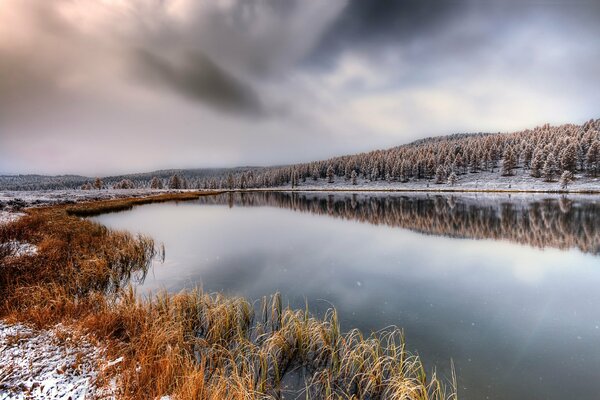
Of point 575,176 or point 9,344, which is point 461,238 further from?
point 575,176

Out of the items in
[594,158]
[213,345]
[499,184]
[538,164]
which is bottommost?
[499,184]

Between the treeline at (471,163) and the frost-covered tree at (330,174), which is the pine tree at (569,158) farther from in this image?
the frost-covered tree at (330,174)

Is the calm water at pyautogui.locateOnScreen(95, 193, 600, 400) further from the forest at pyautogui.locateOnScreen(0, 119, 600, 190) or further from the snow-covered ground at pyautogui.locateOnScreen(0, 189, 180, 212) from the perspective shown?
the forest at pyautogui.locateOnScreen(0, 119, 600, 190)

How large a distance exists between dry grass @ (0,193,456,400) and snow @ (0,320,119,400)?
1.07 ft

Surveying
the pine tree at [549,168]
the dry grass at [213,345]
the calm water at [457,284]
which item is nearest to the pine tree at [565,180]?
the pine tree at [549,168]

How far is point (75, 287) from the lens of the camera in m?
9.80

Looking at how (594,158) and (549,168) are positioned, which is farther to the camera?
(594,158)

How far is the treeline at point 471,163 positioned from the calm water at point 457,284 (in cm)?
8152

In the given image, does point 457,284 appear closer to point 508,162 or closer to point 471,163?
point 508,162

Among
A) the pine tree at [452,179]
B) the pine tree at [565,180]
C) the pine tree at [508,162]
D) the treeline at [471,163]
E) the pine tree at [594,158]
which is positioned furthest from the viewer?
the pine tree at [452,179]

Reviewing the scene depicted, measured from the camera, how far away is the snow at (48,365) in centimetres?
421

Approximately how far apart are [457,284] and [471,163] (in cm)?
12195

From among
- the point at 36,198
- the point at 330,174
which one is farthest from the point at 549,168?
the point at 36,198

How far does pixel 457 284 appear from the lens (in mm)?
11969
